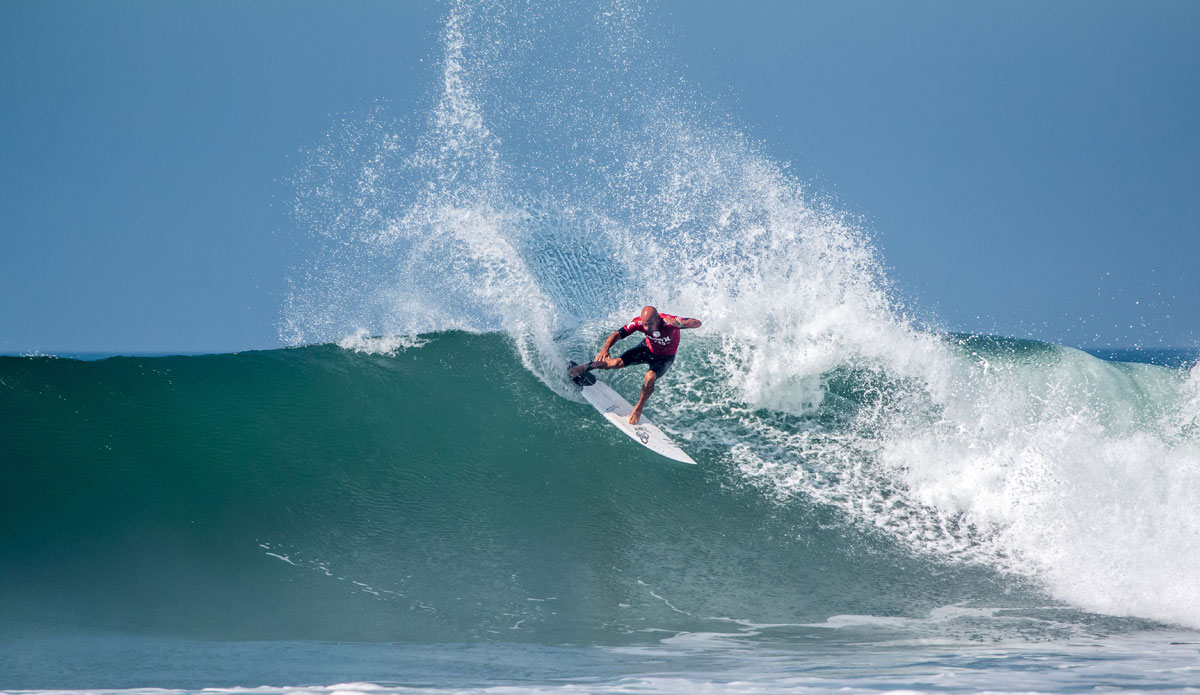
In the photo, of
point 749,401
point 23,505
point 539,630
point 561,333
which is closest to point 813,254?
point 749,401

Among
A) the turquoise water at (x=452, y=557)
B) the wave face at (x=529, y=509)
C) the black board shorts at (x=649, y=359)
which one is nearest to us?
the turquoise water at (x=452, y=557)

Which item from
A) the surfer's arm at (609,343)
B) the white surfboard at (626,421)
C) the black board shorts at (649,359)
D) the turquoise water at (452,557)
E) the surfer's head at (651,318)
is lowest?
the turquoise water at (452,557)

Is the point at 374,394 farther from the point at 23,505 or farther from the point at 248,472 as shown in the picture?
the point at 23,505

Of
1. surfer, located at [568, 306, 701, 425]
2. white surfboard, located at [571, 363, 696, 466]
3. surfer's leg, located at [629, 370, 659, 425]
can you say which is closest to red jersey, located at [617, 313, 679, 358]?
surfer, located at [568, 306, 701, 425]

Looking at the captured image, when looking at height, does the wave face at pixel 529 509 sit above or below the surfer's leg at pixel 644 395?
below

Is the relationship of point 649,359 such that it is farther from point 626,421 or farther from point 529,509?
point 529,509

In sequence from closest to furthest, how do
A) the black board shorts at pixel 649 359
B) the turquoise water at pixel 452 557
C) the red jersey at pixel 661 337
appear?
the turquoise water at pixel 452 557, the red jersey at pixel 661 337, the black board shorts at pixel 649 359

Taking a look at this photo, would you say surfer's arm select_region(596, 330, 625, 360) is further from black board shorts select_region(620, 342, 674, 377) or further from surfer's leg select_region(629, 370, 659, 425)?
surfer's leg select_region(629, 370, 659, 425)

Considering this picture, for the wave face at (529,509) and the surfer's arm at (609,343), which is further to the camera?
the surfer's arm at (609,343)

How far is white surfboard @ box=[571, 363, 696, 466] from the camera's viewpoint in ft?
19.6

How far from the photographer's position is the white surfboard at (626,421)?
5.96 meters

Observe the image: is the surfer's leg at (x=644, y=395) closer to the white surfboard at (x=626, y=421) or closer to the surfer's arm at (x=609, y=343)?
the white surfboard at (x=626, y=421)

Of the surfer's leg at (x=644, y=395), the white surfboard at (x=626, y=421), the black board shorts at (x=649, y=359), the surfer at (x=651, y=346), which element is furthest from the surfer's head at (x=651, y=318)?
the white surfboard at (x=626, y=421)

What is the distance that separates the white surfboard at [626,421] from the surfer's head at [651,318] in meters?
0.86
